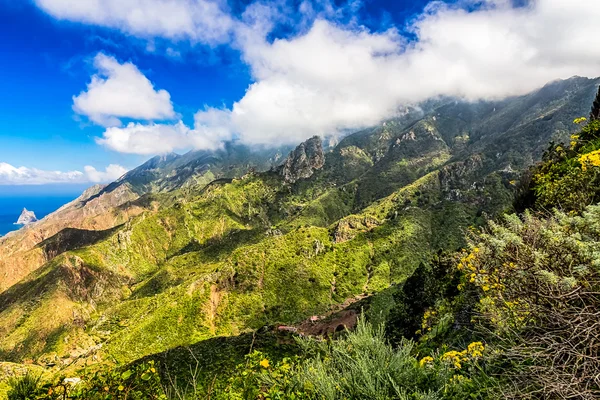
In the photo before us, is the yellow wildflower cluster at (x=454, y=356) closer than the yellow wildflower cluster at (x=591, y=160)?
Yes

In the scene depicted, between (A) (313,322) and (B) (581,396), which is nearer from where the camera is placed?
(B) (581,396)

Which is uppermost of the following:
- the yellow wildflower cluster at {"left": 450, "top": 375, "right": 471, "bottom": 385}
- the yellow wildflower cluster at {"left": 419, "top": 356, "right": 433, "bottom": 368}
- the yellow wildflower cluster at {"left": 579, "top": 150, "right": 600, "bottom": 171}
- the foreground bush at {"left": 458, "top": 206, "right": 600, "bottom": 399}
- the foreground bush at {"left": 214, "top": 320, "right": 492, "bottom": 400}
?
the yellow wildflower cluster at {"left": 579, "top": 150, "right": 600, "bottom": 171}

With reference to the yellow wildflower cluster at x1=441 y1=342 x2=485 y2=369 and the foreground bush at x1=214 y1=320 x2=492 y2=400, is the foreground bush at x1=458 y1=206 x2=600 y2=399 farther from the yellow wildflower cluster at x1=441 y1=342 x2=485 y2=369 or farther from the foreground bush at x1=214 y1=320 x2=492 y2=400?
the yellow wildflower cluster at x1=441 y1=342 x2=485 y2=369

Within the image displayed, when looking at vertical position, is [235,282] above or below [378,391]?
below

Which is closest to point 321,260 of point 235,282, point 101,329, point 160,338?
point 235,282

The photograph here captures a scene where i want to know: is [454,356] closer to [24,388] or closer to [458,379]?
[458,379]

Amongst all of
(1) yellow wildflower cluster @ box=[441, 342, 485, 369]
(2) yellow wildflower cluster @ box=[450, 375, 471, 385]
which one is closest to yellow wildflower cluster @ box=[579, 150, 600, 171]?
(1) yellow wildflower cluster @ box=[441, 342, 485, 369]

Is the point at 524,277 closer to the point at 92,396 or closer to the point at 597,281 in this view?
the point at 597,281

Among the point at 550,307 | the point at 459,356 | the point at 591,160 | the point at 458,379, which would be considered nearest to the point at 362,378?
the point at 458,379

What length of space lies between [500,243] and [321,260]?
468 feet

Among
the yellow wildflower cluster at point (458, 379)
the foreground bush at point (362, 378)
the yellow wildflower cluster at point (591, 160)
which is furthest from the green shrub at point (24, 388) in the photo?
the yellow wildflower cluster at point (591, 160)

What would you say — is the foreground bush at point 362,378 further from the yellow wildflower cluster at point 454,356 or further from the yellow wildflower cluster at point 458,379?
the yellow wildflower cluster at point 454,356

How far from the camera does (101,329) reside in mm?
128000

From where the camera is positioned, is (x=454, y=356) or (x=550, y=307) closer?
(x=550, y=307)
